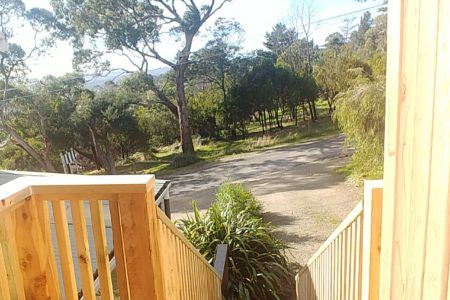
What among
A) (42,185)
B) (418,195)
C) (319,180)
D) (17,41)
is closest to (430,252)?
(418,195)

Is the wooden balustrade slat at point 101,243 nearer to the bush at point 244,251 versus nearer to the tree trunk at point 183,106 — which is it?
the bush at point 244,251

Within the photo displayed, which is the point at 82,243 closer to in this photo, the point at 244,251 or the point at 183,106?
the point at 244,251

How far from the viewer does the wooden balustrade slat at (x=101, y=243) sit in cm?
99

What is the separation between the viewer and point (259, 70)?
841 centimetres

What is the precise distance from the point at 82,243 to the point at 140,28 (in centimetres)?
683

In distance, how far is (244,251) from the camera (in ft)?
9.40

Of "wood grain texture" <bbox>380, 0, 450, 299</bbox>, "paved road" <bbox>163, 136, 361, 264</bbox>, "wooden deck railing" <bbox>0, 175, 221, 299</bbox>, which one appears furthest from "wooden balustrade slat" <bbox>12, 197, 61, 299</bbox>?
"paved road" <bbox>163, 136, 361, 264</bbox>

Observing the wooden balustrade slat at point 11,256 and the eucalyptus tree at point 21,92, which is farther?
the eucalyptus tree at point 21,92

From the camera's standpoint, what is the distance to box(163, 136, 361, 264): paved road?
4.46m

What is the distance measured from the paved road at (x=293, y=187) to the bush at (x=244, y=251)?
70cm

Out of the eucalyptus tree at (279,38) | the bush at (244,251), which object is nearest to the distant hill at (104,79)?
the eucalyptus tree at (279,38)

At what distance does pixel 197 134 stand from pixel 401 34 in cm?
807

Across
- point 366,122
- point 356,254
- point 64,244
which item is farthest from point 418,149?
point 366,122

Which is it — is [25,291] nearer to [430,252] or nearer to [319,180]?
[430,252]
